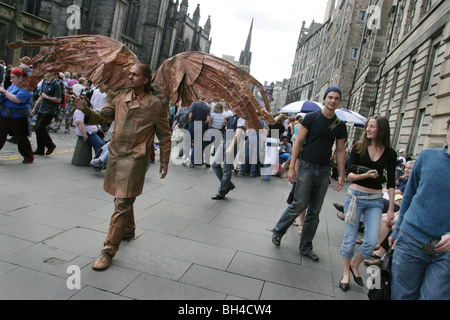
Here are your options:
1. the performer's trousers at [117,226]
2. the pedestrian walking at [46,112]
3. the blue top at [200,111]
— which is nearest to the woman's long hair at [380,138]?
the performer's trousers at [117,226]

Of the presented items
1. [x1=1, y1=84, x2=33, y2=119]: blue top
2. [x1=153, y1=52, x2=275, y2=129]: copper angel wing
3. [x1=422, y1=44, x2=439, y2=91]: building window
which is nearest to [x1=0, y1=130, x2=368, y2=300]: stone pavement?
[x1=1, y1=84, x2=33, y2=119]: blue top

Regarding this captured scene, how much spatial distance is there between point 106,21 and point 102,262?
2864 centimetres

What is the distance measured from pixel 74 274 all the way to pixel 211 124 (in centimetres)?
754

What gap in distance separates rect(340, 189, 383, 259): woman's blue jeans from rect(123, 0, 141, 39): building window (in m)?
35.9

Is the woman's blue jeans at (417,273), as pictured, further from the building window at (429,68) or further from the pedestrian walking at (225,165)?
the building window at (429,68)

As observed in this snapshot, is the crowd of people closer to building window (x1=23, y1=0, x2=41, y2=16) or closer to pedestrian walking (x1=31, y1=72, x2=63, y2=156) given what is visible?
pedestrian walking (x1=31, y1=72, x2=63, y2=156)

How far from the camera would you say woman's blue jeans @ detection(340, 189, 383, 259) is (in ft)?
12.8

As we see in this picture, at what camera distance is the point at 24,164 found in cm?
730

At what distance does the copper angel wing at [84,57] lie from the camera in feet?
12.5

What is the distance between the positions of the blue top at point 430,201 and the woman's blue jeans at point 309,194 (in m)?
1.68

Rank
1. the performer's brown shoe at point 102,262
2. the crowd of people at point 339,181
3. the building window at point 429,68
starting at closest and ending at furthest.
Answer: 1. the crowd of people at point 339,181
2. the performer's brown shoe at point 102,262
3. the building window at point 429,68

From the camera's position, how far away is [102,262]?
3.47 metres

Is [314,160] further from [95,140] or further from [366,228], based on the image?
[95,140]
